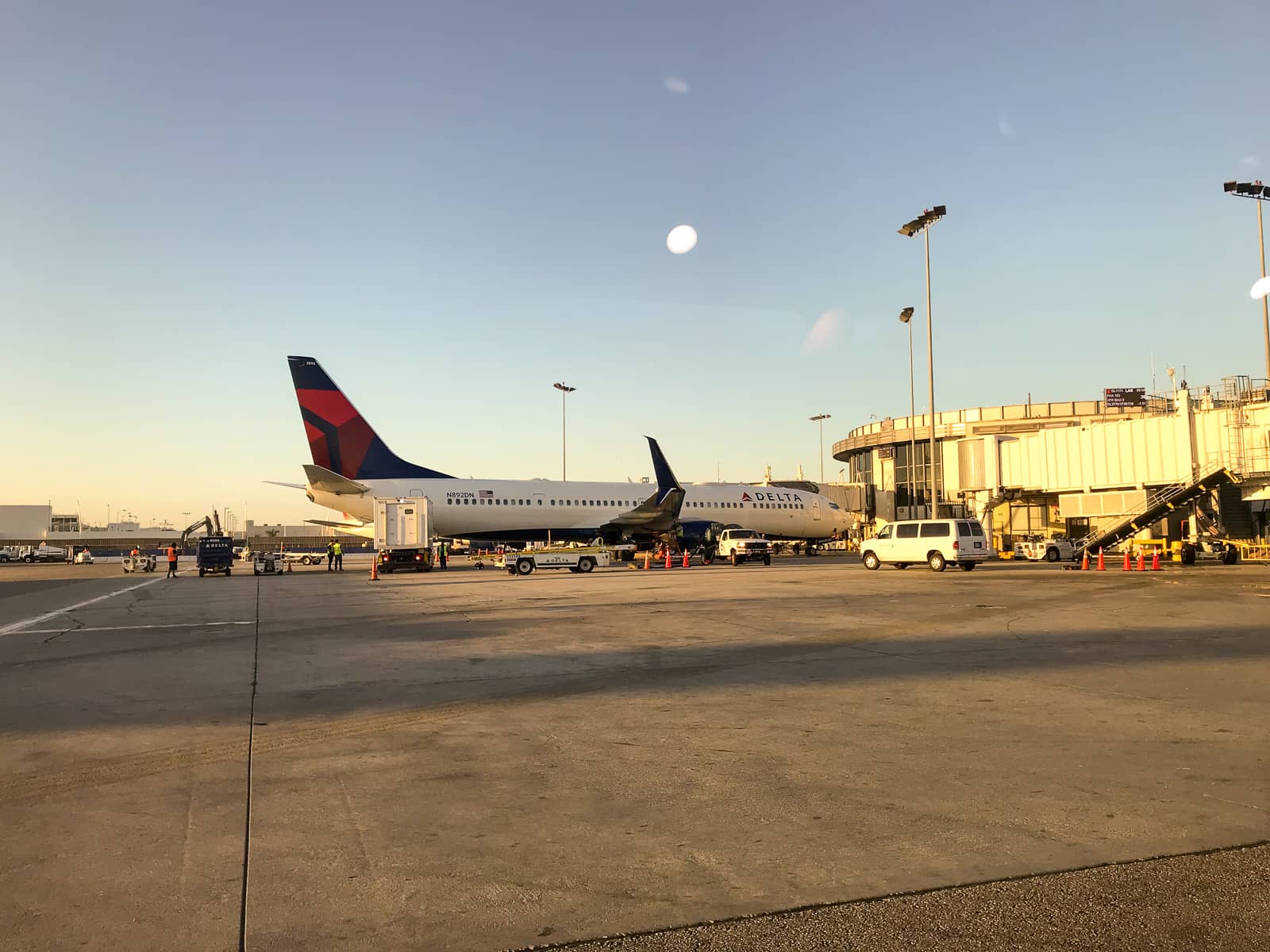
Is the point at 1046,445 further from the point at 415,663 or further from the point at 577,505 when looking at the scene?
the point at 415,663

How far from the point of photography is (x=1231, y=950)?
324 cm

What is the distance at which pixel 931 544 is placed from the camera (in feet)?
103

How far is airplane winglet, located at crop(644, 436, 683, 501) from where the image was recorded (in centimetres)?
4333

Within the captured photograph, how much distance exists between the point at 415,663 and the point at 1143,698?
8029mm

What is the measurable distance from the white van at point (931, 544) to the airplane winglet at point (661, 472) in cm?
1301

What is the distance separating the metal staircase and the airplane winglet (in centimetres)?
1928

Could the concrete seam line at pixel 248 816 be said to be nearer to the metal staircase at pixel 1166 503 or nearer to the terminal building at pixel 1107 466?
the metal staircase at pixel 1166 503

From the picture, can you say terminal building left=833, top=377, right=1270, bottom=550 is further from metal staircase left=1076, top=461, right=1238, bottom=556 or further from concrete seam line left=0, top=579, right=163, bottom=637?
concrete seam line left=0, top=579, right=163, bottom=637

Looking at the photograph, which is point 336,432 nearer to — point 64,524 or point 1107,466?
point 1107,466

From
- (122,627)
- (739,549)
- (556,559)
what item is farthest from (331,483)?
(122,627)

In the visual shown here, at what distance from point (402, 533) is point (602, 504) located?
13967 mm

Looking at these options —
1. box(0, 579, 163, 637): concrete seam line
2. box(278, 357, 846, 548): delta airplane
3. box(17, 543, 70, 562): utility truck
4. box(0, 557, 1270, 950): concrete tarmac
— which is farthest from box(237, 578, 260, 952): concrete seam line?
box(17, 543, 70, 562): utility truck

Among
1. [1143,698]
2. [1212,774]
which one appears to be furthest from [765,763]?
[1143,698]

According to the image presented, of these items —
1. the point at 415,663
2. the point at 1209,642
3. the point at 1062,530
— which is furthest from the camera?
the point at 1062,530
